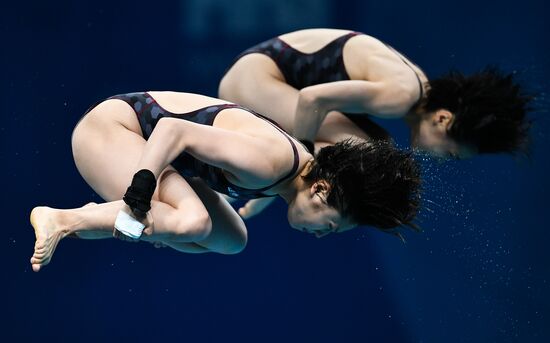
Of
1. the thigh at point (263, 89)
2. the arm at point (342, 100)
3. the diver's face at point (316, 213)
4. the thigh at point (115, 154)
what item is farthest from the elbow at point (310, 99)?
the thigh at point (115, 154)

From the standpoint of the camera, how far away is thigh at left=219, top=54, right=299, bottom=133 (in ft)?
12.0

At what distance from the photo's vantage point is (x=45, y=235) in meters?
2.60

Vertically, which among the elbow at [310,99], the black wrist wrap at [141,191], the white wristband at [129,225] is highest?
the black wrist wrap at [141,191]

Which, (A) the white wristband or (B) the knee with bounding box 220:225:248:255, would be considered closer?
(A) the white wristband

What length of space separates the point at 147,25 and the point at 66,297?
1431 mm

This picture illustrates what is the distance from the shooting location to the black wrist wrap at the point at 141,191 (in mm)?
2592

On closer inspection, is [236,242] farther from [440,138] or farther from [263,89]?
[440,138]

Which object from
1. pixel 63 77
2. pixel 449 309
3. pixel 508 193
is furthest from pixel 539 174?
pixel 63 77

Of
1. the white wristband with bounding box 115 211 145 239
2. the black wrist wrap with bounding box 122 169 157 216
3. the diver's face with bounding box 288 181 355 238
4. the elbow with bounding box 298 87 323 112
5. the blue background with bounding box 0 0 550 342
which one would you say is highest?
the black wrist wrap with bounding box 122 169 157 216

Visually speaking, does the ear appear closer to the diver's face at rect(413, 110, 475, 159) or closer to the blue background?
the diver's face at rect(413, 110, 475, 159)

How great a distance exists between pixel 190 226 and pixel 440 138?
1.38 metres

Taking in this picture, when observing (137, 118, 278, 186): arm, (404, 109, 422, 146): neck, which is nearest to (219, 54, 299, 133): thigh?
(404, 109, 422, 146): neck

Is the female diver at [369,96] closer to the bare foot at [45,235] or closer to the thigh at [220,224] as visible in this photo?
the thigh at [220,224]

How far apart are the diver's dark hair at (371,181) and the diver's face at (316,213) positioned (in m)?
0.02
